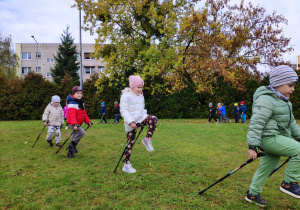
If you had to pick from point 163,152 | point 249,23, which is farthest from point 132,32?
point 163,152

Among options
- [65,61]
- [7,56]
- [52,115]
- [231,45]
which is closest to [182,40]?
[231,45]

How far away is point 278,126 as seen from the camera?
3.16m

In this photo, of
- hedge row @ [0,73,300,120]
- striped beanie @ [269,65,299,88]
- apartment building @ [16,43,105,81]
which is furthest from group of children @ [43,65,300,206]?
apartment building @ [16,43,105,81]

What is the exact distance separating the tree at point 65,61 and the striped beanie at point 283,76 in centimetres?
3767

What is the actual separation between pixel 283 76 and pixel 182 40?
62.8 ft

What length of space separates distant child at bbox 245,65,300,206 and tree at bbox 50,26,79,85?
124 feet

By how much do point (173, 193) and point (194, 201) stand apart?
0.45 meters

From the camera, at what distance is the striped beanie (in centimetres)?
315

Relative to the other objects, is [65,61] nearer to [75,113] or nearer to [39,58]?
[39,58]

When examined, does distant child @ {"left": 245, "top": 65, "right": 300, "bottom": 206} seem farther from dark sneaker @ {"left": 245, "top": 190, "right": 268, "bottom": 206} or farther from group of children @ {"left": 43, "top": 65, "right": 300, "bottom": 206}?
dark sneaker @ {"left": 245, "top": 190, "right": 268, "bottom": 206}

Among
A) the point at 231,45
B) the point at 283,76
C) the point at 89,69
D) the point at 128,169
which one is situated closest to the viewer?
the point at 283,76

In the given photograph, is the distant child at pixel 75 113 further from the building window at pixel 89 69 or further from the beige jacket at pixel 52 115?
the building window at pixel 89 69

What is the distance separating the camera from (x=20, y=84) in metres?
22.9

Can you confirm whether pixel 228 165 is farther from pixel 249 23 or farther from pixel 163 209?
pixel 249 23
